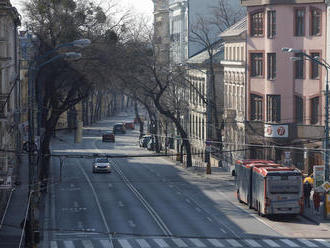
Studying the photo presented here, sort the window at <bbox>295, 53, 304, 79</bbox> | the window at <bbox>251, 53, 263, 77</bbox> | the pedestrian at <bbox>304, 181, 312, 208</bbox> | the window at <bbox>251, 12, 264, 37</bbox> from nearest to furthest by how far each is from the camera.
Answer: the pedestrian at <bbox>304, 181, 312, 208</bbox> < the window at <bbox>295, 53, 304, 79</bbox> < the window at <bbox>251, 12, 264, 37</bbox> < the window at <bbox>251, 53, 263, 77</bbox>

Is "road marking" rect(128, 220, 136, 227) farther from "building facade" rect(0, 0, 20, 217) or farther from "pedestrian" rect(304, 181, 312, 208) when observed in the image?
"pedestrian" rect(304, 181, 312, 208)

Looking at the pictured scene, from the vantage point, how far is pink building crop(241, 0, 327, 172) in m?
64.4

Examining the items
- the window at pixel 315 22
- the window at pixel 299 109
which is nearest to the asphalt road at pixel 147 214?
the window at pixel 299 109

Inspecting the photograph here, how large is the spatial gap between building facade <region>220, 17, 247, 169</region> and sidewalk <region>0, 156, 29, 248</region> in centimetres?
1964

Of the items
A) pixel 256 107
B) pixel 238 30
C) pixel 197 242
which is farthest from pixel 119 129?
pixel 197 242

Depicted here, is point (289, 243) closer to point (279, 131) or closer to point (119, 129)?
point (279, 131)

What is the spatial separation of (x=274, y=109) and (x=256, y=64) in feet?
16.4

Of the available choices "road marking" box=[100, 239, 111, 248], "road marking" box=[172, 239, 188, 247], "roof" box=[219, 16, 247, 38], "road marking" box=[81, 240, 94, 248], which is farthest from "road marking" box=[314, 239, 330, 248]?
"roof" box=[219, 16, 247, 38]

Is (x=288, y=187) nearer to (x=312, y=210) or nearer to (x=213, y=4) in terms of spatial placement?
(x=312, y=210)

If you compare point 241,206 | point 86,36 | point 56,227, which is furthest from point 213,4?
point 56,227

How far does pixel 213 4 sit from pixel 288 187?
6490cm

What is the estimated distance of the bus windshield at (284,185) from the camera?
149 ft

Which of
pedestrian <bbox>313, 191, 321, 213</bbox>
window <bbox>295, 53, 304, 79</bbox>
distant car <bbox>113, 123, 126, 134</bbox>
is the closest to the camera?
pedestrian <bbox>313, 191, 321, 213</bbox>

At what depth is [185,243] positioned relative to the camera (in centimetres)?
3941
